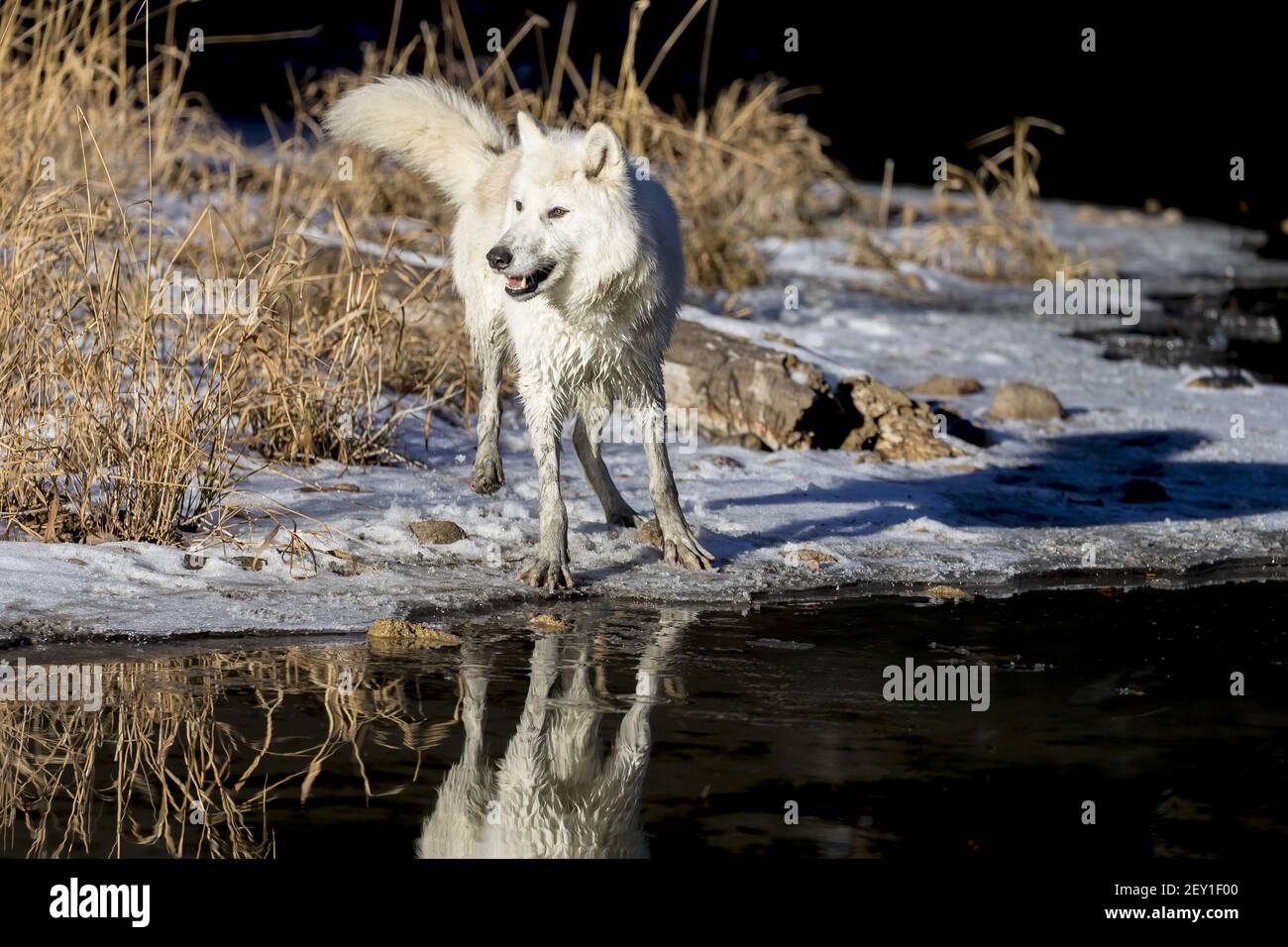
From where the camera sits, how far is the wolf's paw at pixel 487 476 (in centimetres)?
645

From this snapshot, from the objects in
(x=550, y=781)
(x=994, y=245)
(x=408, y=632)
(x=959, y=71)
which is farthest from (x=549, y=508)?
(x=959, y=71)

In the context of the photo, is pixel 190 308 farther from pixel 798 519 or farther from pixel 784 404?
pixel 784 404

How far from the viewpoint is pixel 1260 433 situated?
27.1 ft

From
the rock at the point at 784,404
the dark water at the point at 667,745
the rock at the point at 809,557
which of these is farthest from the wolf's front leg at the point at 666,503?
the rock at the point at 784,404

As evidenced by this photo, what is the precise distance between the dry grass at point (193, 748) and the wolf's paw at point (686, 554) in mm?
1534

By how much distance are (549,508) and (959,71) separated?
66.7ft

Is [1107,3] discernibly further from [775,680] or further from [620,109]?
[775,680]

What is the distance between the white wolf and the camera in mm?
5508

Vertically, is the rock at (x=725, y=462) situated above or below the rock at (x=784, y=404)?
below

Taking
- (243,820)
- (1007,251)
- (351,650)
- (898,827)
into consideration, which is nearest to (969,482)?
(351,650)

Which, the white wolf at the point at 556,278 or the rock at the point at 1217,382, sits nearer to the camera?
the white wolf at the point at 556,278

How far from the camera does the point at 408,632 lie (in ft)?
15.9

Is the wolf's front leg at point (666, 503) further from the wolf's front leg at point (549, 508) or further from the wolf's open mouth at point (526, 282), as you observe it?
the wolf's open mouth at point (526, 282)

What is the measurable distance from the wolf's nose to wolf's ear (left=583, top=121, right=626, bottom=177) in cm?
42
